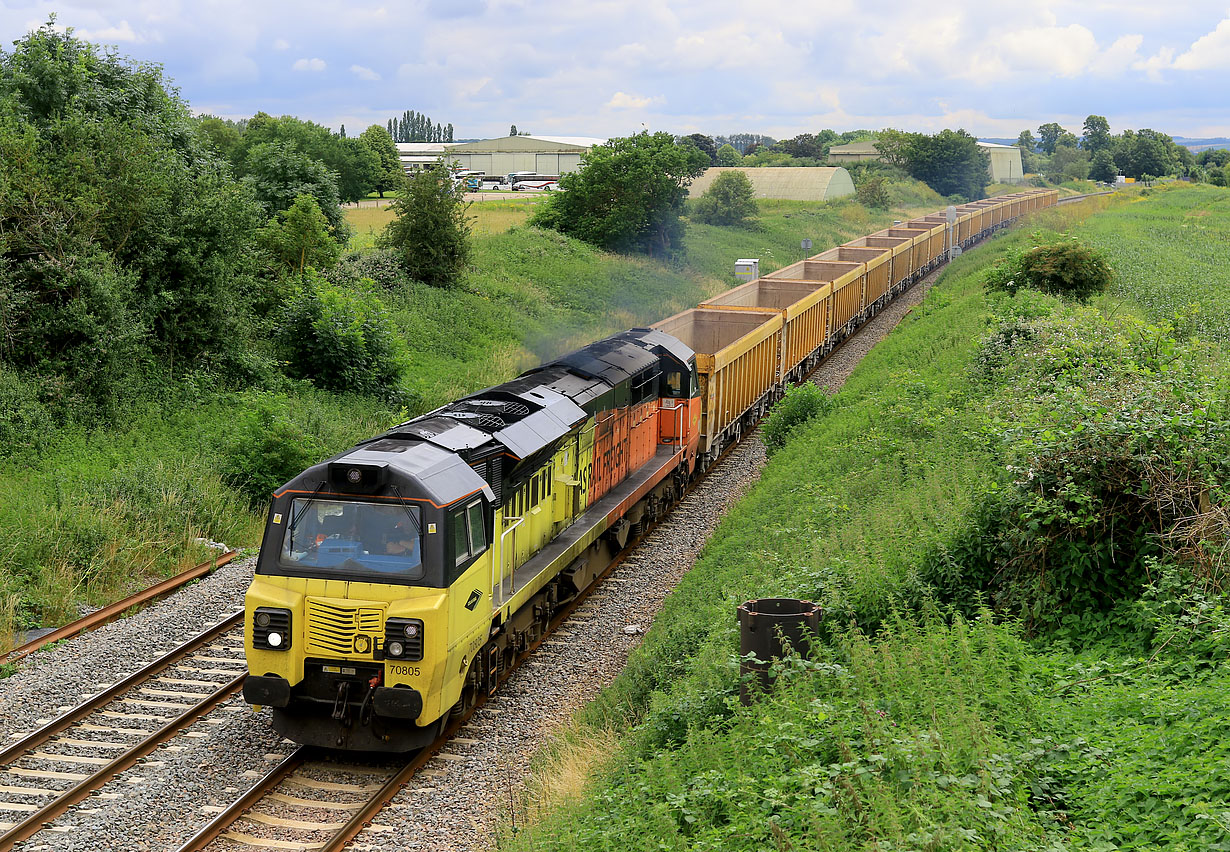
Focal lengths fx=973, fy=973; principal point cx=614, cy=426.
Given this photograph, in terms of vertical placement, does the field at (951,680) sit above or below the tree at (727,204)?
below

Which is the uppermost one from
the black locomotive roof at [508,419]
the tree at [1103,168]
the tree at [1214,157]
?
the tree at [1214,157]

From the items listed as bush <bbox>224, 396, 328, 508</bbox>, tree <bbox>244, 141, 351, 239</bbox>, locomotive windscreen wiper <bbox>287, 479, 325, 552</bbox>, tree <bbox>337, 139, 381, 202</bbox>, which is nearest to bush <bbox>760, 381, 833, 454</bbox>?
bush <bbox>224, 396, 328, 508</bbox>

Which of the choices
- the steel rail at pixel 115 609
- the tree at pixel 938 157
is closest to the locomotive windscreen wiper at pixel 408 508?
the steel rail at pixel 115 609

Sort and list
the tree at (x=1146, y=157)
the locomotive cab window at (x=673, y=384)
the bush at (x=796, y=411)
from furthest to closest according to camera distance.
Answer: the tree at (x=1146, y=157) → the bush at (x=796, y=411) → the locomotive cab window at (x=673, y=384)

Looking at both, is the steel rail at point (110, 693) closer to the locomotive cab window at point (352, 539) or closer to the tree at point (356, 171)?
the locomotive cab window at point (352, 539)

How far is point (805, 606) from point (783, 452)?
44.6ft

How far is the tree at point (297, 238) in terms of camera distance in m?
30.8

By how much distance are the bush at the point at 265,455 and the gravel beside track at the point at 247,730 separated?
Result: 2.59 m

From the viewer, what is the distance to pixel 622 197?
5303 cm

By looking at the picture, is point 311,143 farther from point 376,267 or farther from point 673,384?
point 673,384

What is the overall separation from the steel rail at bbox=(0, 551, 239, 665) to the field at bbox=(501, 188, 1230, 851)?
7.62m

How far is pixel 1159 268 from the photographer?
35.2 metres

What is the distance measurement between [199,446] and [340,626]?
39.2ft

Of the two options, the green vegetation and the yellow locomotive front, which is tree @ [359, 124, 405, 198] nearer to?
the yellow locomotive front
